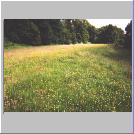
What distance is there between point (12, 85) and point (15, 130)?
2.67 ft

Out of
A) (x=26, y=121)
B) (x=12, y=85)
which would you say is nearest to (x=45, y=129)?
(x=26, y=121)

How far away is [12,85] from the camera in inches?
278

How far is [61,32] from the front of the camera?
7387 millimetres

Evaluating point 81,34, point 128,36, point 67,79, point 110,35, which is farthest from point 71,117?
point 128,36

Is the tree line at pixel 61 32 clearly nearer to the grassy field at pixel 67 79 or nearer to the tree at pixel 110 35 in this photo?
the tree at pixel 110 35

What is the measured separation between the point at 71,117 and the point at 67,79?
697mm

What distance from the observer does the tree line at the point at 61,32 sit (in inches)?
280

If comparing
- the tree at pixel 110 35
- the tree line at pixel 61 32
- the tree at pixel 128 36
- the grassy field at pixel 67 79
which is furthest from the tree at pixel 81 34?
the tree at pixel 128 36

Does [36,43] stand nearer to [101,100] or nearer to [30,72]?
[30,72]

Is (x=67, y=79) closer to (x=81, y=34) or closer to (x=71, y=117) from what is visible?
(x=71, y=117)

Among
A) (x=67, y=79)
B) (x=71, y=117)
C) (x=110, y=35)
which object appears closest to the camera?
(x=71, y=117)

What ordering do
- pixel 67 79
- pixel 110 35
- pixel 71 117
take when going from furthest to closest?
1. pixel 110 35
2. pixel 67 79
3. pixel 71 117

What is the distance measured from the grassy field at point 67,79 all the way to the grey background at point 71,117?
114mm

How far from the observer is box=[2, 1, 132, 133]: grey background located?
6.97 meters
